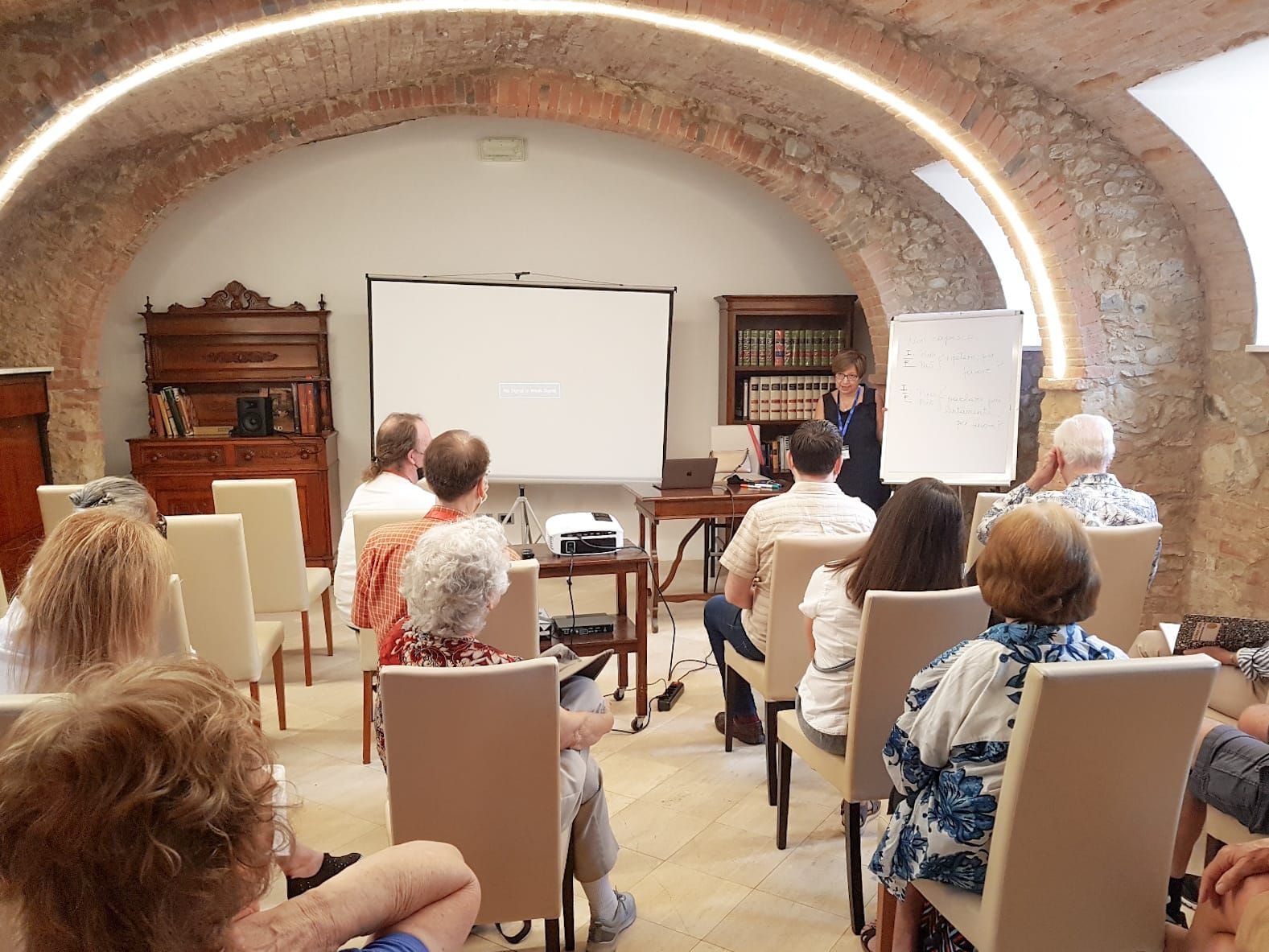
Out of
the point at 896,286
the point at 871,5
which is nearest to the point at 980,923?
the point at 871,5

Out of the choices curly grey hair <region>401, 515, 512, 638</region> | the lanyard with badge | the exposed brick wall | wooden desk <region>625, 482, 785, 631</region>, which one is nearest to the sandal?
curly grey hair <region>401, 515, 512, 638</region>

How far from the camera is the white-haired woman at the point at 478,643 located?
169 centimetres

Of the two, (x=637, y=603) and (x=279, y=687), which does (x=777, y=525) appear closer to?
(x=637, y=603)

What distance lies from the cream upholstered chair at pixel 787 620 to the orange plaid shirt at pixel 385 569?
968mm

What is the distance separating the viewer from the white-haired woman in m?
1.69

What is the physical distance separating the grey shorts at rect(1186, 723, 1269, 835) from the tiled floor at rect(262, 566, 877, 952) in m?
0.87

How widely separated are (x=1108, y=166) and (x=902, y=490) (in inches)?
110

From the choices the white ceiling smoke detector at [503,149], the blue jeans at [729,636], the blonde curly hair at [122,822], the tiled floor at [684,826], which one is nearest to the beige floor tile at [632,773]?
the tiled floor at [684,826]

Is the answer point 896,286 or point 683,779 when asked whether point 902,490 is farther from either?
point 896,286

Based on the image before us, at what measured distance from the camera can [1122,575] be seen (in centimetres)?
270

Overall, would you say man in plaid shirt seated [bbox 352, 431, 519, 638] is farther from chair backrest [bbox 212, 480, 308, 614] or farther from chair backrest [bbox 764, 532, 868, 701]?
chair backrest [bbox 212, 480, 308, 614]

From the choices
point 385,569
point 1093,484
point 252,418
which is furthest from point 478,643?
point 252,418

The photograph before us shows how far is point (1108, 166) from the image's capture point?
3945 mm

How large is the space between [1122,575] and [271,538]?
3269 mm
